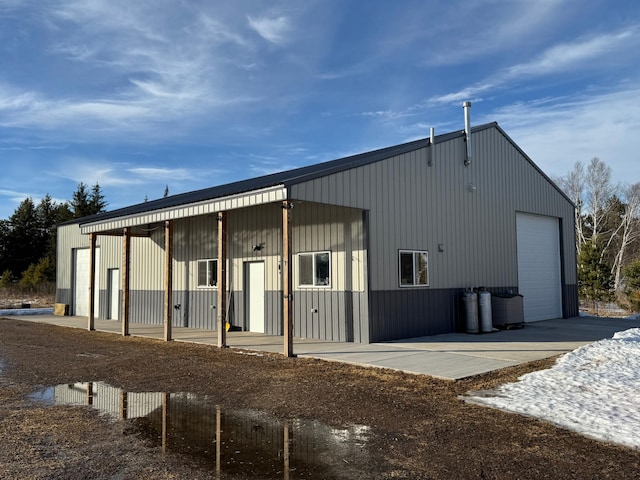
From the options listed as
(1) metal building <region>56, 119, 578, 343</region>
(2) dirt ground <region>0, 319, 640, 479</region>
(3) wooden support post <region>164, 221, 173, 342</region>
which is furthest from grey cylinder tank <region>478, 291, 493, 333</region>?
(3) wooden support post <region>164, 221, 173, 342</region>

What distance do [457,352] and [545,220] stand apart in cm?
1003

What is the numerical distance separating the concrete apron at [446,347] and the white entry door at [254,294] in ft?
1.60

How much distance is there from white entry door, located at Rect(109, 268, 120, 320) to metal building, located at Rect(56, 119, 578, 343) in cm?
149

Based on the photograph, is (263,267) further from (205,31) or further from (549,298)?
(549,298)

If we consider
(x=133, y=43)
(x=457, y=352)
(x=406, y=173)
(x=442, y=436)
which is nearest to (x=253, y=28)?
(x=133, y=43)

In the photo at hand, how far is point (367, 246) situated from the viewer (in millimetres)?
11766

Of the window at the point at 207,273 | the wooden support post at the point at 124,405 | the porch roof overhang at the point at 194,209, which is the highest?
the porch roof overhang at the point at 194,209

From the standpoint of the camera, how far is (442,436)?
16.9ft

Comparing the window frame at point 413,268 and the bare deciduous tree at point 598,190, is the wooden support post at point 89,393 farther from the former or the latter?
the bare deciduous tree at point 598,190

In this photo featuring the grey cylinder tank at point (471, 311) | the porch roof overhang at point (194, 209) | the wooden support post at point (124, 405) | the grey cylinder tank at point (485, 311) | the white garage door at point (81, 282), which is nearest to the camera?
the wooden support post at point (124, 405)

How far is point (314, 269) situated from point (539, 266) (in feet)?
29.5

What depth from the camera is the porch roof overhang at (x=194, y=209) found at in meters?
10.2

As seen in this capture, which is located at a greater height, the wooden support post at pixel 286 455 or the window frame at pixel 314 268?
the window frame at pixel 314 268

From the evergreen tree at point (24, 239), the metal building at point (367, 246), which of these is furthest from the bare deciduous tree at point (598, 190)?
the evergreen tree at point (24, 239)
